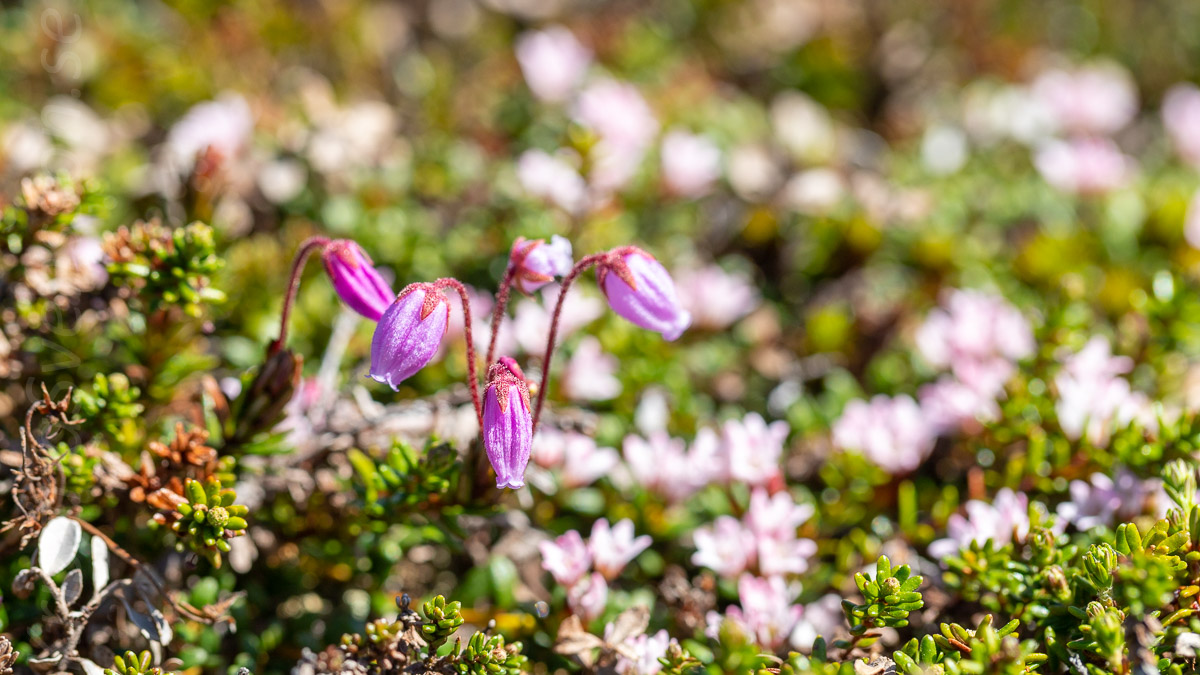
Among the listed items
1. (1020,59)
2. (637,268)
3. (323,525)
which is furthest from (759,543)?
(1020,59)

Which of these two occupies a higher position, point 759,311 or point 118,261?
point 759,311

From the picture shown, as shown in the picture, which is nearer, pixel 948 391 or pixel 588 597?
pixel 588 597

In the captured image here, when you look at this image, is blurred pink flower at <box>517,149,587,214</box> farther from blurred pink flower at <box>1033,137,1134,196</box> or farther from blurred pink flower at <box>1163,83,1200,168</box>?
blurred pink flower at <box>1163,83,1200,168</box>

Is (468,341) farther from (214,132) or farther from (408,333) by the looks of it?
(214,132)

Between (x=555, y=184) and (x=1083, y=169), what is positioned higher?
(x=1083, y=169)

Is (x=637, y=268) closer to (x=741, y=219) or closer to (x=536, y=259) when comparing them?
(x=536, y=259)

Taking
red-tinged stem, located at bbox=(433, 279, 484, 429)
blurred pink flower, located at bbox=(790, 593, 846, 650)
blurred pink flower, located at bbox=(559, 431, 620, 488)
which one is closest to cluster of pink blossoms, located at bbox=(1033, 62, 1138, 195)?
blurred pink flower, located at bbox=(790, 593, 846, 650)

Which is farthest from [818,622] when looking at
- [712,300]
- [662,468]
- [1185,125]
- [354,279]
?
[1185,125]
